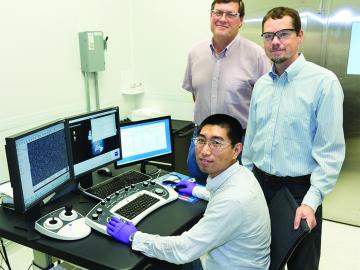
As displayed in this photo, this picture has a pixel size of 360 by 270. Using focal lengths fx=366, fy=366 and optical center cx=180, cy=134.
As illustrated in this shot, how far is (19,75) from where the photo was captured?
2764 millimetres

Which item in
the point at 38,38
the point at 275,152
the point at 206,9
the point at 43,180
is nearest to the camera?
the point at 43,180

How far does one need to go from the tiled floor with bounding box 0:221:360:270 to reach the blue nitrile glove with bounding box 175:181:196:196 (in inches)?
52.0

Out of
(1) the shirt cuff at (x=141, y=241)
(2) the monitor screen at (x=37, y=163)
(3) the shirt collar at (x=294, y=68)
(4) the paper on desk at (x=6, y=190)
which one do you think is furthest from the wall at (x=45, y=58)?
(3) the shirt collar at (x=294, y=68)

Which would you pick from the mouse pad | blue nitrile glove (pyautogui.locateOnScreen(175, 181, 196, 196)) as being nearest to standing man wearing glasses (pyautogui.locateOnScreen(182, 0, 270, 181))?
the mouse pad

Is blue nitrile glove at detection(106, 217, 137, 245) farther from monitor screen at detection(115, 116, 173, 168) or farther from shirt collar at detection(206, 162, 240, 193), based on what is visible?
monitor screen at detection(115, 116, 173, 168)

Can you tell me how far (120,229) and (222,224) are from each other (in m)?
0.45

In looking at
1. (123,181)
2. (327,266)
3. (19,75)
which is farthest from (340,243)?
(19,75)

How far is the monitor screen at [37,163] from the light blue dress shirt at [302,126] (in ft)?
3.26

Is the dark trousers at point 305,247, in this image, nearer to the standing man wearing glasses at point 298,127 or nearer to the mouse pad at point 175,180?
the standing man wearing glasses at point 298,127

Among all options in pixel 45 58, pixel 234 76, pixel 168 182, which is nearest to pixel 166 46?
pixel 45 58

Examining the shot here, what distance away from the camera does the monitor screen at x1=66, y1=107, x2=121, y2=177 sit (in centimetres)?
187

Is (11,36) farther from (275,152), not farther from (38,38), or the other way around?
(275,152)

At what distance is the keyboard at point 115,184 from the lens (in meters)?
1.94

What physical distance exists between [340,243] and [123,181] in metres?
1.95
